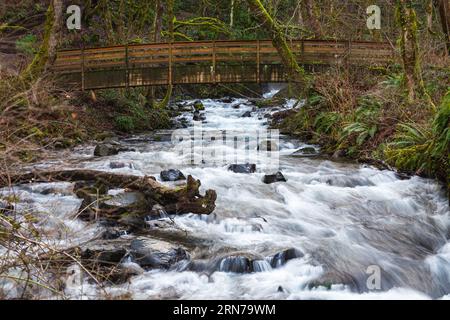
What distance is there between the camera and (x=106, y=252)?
21.7 feet

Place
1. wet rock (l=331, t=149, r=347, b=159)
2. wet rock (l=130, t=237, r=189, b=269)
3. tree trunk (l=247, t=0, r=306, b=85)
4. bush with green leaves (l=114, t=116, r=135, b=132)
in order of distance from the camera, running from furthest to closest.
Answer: bush with green leaves (l=114, t=116, r=135, b=132) → tree trunk (l=247, t=0, r=306, b=85) → wet rock (l=331, t=149, r=347, b=159) → wet rock (l=130, t=237, r=189, b=269)

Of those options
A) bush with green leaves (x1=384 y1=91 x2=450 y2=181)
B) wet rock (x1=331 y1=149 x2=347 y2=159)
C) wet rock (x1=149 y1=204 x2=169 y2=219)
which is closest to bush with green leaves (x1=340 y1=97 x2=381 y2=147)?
wet rock (x1=331 y1=149 x2=347 y2=159)

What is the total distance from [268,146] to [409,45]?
Result: 16.4 feet

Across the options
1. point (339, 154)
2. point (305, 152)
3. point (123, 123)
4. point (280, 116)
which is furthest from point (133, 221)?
point (280, 116)

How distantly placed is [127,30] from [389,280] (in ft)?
65.6

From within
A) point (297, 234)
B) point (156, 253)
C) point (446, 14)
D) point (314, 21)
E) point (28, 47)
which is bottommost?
point (297, 234)

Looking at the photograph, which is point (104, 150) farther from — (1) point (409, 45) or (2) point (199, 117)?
(1) point (409, 45)

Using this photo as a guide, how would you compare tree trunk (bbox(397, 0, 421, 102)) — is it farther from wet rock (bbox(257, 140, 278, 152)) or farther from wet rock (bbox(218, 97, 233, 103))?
wet rock (bbox(218, 97, 233, 103))

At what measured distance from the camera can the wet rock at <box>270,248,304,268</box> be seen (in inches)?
275

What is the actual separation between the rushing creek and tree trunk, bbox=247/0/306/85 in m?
5.58

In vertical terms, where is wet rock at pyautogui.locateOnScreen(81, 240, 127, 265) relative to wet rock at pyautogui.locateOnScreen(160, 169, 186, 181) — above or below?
below

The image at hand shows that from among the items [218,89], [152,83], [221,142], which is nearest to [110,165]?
[221,142]

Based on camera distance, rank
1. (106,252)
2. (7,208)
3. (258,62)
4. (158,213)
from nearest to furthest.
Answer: (106,252) → (7,208) → (158,213) → (258,62)
